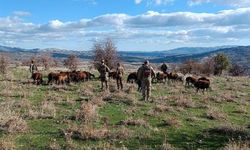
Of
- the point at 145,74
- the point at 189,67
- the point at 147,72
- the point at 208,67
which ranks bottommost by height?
the point at 208,67

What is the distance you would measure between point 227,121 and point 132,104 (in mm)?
5034

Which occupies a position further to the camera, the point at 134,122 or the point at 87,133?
the point at 134,122

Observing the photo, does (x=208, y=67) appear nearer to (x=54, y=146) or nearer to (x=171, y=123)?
(x=171, y=123)

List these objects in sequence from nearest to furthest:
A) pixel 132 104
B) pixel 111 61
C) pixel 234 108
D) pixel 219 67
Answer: pixel 132 104 → pixel 234 108 → pixel 111 61 → pixel 219 67

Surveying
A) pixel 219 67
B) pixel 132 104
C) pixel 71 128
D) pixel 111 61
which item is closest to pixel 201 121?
pixel 132 104

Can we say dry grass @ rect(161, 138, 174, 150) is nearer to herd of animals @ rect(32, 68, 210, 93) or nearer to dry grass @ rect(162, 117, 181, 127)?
dry grass @ rect(162, 117, 181, 127)

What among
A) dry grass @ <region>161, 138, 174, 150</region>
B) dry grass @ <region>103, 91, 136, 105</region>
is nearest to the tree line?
dry grass @ <region>103, 91, 136, 105</region>

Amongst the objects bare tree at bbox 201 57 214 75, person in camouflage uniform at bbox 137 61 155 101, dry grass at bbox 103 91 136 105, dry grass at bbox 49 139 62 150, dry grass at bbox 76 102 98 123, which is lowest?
bare tree at bbox 201 57 214 75

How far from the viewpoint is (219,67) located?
288 feet

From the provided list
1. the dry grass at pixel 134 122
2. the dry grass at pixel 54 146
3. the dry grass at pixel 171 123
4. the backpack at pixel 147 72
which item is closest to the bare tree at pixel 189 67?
the backpack at pixel 147 72

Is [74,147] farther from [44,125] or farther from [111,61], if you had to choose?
[111,61]

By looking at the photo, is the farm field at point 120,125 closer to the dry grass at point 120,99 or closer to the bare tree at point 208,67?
the dry grass at point 120,99

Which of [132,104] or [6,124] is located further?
[132,104]

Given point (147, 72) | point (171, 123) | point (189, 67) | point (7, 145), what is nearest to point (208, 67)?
point (189, 67)
